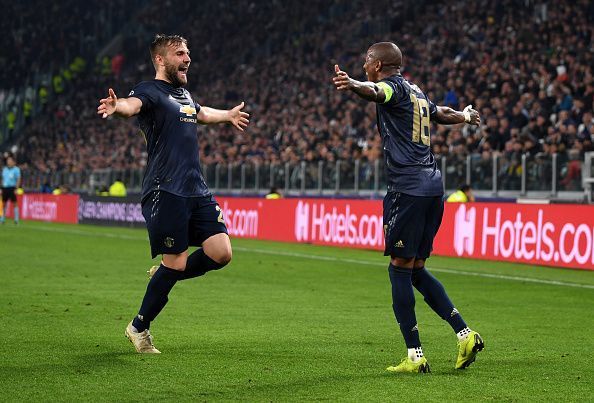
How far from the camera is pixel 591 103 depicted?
81.4 feet

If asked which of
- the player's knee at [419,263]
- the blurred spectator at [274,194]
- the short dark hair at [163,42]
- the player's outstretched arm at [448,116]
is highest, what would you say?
the short dark hair at [163,42]

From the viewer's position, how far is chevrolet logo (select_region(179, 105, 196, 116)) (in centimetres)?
841

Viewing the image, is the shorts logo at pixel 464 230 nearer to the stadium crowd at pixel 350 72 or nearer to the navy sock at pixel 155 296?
the stadium crowd at pixel 350 72

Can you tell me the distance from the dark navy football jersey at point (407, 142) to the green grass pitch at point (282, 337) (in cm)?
127

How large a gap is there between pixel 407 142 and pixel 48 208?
3642cm

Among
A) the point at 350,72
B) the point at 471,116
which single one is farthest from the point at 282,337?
the point at 350,72

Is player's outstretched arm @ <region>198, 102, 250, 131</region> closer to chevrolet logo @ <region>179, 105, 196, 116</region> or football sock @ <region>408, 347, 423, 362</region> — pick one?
chevrolet logo @ <region>179, 105, 196, 116</region>

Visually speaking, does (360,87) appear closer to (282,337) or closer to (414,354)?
(414,354)

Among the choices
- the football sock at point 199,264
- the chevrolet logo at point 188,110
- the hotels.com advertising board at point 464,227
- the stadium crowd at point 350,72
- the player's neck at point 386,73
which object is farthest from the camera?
the stadium crowd at point 350,72

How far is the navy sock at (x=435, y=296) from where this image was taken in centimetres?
790

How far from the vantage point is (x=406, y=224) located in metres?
7.66

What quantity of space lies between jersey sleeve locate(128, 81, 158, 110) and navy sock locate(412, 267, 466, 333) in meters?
2.24

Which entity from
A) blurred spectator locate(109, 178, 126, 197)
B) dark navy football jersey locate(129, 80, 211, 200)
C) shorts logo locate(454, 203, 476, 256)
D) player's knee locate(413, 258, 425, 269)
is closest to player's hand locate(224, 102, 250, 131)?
dark navy football jersey locate(129, 80, 211, 200)

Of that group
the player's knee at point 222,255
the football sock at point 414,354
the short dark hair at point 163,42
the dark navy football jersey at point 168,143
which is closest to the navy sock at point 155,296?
the player's knee at point 222,255
